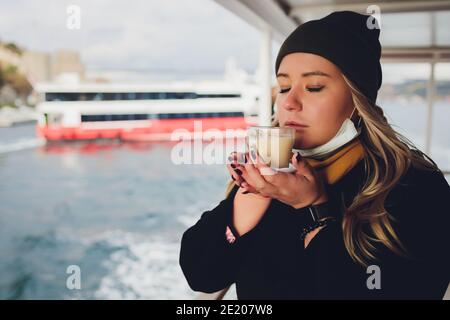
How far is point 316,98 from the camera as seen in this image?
0.69 m

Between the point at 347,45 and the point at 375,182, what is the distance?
25 cm

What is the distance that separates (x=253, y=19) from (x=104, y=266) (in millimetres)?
24972

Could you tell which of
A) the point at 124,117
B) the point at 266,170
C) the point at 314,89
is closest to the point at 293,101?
the point at 314,89

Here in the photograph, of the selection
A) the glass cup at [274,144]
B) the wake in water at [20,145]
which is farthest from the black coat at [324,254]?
the wake in water at [20,145]

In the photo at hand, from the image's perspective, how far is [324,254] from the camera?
690mm

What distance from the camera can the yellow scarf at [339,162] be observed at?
2.32ft

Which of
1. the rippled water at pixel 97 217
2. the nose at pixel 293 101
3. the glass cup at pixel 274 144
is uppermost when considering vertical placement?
the nose at pixel 293 101

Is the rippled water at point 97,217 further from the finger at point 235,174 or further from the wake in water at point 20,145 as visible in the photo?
the finger at point 235,174

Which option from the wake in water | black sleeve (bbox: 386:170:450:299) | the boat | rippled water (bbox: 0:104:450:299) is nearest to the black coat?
black sleeve (bbox: 386:170:450:299)

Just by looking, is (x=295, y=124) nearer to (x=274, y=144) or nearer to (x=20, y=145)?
(x=274, y=144)

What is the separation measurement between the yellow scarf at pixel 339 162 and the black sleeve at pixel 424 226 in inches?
3.6

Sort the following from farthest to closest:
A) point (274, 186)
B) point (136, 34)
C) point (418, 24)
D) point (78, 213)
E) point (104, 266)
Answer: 1. point (78, 213)
2. point (136, 34)
3. point (104, 266)
4. point (418, 24)
5. point (274, 186)

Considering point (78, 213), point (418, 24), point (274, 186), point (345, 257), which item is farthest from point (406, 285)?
point (78, 213)
